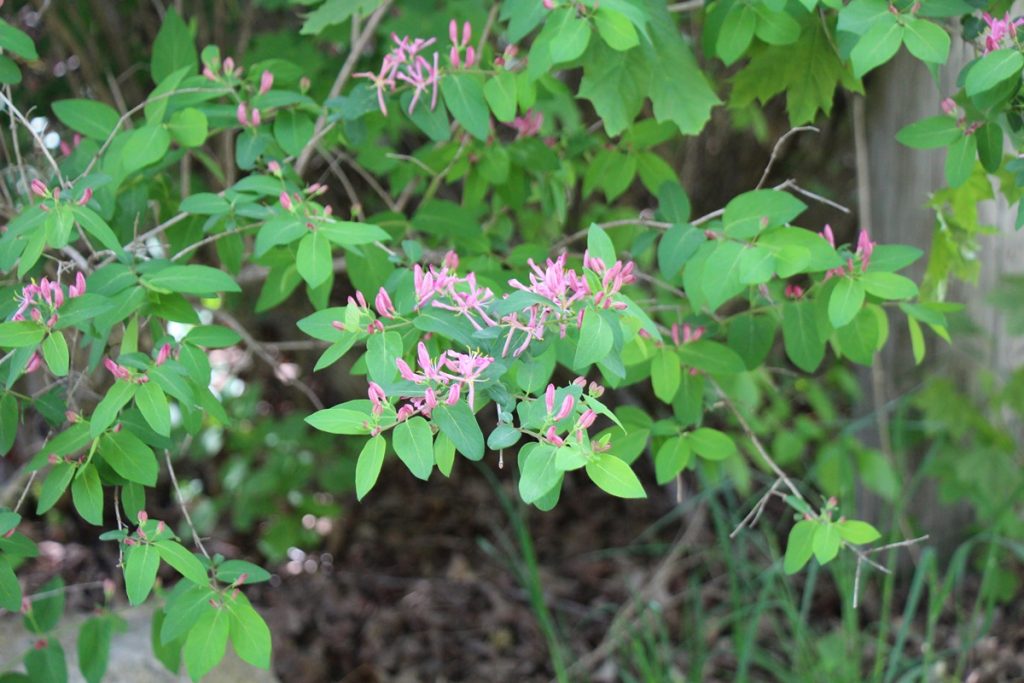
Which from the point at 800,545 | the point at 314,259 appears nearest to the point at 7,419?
the point at 314,259

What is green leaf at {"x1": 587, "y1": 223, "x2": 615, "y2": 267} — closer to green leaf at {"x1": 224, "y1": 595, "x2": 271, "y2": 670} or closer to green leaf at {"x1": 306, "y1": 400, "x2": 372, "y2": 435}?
green leaf at {"x1": 306, "y1": 400, "x2": 372, "y2": 435}

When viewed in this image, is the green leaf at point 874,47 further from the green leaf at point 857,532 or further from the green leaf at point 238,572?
the green leaf at point 238,572

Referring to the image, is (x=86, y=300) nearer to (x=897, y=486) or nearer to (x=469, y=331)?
(x=469, y=331)

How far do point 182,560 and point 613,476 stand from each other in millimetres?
680

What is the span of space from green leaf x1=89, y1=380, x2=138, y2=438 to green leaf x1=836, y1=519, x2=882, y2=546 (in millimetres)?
1114

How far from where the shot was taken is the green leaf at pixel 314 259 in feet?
4.97

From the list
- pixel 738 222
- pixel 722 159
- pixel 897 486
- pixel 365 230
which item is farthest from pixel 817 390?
pixel 365 230

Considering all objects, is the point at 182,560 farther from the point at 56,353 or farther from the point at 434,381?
the point at 434,381

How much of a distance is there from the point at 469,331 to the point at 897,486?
6.99 ft

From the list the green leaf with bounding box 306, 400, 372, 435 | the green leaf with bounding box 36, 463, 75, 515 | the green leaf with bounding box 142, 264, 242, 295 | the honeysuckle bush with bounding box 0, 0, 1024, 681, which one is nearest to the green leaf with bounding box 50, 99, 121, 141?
the honeysuckle bush with bounding box 0, 0, 1024, 681

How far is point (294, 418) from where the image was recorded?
356cm

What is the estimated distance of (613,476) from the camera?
1.23 m

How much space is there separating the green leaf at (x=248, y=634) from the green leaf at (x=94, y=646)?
1.62ft

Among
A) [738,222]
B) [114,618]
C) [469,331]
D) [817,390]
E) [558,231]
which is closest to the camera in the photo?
[469,331]
